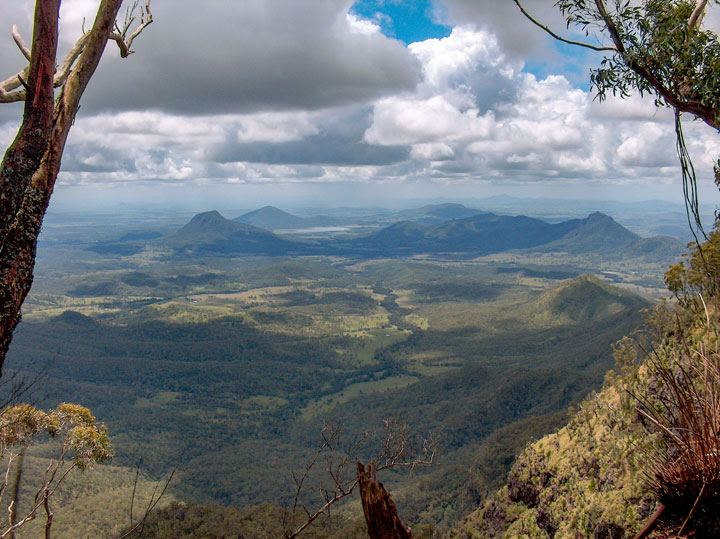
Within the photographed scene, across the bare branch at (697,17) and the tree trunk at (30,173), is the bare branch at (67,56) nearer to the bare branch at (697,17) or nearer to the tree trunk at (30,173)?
the tree trunk at (30,173)

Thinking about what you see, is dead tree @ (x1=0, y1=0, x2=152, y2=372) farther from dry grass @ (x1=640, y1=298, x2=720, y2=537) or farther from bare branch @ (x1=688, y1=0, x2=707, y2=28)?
bare branch @ (x1=688, y1=0, x2=707, y2=28)

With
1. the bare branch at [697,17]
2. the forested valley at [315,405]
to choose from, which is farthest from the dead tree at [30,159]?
the forested valley at [315,405]

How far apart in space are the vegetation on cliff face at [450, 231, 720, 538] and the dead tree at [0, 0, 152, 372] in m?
6.51

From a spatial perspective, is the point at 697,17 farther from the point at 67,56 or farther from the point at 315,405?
the point at 315,405

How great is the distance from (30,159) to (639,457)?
750 cm

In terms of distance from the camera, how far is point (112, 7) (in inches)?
231

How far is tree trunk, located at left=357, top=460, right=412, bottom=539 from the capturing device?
4.43m

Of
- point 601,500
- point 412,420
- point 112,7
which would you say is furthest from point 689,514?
point 412,420

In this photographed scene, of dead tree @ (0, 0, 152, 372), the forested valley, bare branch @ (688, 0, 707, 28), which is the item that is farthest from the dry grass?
the forested valley

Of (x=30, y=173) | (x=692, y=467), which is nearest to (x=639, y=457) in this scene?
(x=692, y=467)

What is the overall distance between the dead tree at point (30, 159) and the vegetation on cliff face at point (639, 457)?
21.4 ft

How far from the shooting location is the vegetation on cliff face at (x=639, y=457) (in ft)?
12.2

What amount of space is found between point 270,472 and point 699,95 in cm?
11202

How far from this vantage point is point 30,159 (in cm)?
531
